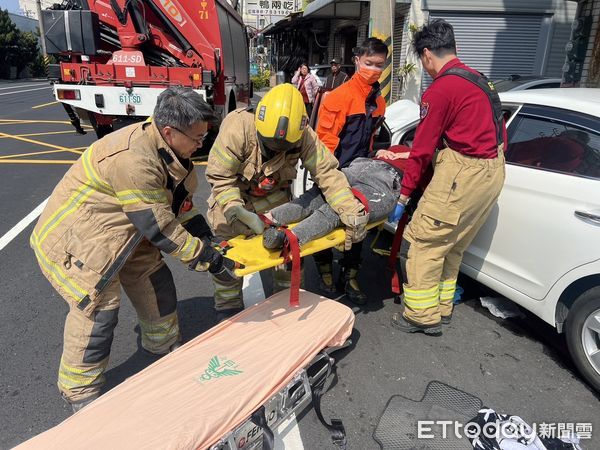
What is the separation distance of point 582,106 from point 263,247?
2.05 m

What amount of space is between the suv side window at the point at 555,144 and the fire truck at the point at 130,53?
197 inches

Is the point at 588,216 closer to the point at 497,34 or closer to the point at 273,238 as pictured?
the point at 273,238

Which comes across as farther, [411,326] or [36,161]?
[36,161]

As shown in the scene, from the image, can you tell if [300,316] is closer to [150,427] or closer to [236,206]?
[236,206]

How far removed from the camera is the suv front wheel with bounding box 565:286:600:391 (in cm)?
233

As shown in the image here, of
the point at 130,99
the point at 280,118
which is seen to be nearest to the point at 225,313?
the point at 280,118

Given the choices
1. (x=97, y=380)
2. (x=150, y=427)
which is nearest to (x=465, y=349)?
(x=150, y=427)

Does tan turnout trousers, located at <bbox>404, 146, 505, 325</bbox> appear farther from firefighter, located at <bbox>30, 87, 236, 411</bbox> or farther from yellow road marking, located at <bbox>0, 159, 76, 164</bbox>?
yellow road marking, located at <bbox>0, 159, 76, 164</bbox>

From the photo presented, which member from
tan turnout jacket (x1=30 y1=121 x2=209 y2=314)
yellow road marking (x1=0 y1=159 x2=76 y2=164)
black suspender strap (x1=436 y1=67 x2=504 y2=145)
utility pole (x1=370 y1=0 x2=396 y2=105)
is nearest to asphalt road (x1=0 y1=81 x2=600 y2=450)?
tan turnout jacket (x1=30 y1=121 x2=209 y2=314)

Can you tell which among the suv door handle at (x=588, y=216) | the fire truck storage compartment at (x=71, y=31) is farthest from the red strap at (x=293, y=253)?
the fire truck storage compartment at (x=71, y=31)

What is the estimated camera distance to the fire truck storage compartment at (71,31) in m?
6.59

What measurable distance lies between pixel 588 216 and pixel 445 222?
2.42ft

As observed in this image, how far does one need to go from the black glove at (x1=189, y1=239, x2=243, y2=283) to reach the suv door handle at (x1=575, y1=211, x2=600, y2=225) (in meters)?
1.87

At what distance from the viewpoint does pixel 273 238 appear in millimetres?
2316
